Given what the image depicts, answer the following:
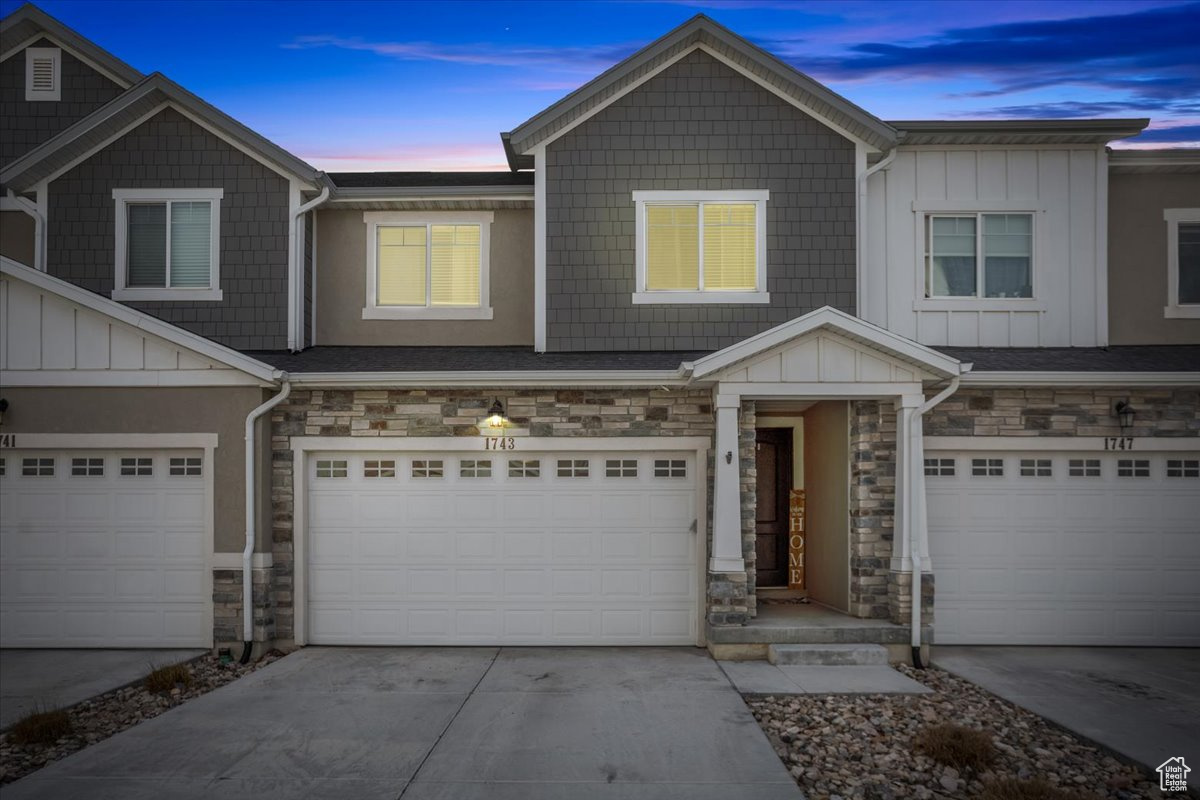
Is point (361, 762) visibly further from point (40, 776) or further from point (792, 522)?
point (792, 522)

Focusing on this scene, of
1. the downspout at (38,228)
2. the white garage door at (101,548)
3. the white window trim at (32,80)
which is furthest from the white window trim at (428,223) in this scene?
the white window trim at (32,80)

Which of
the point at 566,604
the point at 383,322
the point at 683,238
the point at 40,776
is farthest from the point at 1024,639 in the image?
the point at 40,776

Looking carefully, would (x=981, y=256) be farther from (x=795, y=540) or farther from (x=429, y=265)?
(x=429, y=265)

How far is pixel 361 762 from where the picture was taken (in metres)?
5.35

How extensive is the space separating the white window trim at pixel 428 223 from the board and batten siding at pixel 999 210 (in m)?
4.97

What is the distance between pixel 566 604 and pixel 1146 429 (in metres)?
6.98

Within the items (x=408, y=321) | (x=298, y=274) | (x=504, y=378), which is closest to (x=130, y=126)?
(x=298, y=274)

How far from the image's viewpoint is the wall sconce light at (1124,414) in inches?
340

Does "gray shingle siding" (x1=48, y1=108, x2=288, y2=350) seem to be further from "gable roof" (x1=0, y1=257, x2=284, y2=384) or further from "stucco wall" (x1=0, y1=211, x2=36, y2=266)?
"gable roof" (x1=0, y1=257, x2=284, y2=384)

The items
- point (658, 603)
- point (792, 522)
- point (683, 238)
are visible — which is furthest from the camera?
point (792, 522)

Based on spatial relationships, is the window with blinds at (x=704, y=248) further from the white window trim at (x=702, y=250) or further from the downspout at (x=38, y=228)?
the downspout at (x=38, y=228)

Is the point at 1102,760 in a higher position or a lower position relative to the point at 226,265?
lower

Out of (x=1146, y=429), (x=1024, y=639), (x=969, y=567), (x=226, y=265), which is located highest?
(x=226, y=265)

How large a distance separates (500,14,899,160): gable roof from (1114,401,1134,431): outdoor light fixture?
4.09m
